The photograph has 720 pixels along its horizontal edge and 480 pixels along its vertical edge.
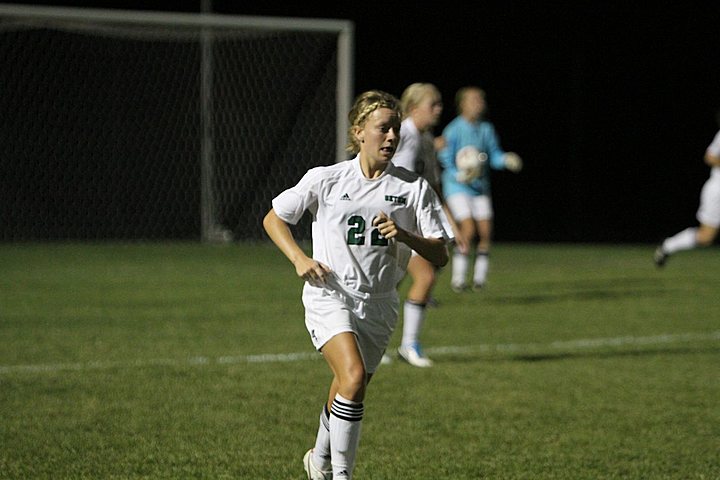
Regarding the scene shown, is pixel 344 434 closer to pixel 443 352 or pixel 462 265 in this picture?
pixel 443 352

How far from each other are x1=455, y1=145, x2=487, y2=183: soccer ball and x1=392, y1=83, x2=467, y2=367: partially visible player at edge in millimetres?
5248

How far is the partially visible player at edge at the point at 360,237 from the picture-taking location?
5020 mm

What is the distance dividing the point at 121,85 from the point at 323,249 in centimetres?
1721

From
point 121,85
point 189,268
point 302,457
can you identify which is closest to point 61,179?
point 121,85

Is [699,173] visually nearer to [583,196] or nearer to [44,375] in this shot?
[583,196]

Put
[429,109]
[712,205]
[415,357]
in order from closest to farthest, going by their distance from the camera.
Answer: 1. [429,109]
2. [415,357]
3. [712,205]

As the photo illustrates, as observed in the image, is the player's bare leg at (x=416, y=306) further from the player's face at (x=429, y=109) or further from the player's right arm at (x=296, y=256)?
the player's right arm at (x=296, y=256)

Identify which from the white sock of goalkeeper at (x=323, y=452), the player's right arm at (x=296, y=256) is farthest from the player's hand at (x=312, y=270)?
the white sock of goalkeeper at (x=323, y=452)

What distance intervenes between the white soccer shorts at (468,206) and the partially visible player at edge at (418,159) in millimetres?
5117

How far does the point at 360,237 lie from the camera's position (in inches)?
199

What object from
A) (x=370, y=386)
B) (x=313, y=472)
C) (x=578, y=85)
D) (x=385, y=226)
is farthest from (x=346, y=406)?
(x=578, y=85)

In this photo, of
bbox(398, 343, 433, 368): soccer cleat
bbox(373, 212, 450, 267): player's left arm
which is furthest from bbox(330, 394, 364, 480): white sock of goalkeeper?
bbox(398, 343, 433, 368): soccer cleat

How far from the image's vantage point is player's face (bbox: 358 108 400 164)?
5.07 metres

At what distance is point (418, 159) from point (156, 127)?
14.9m
